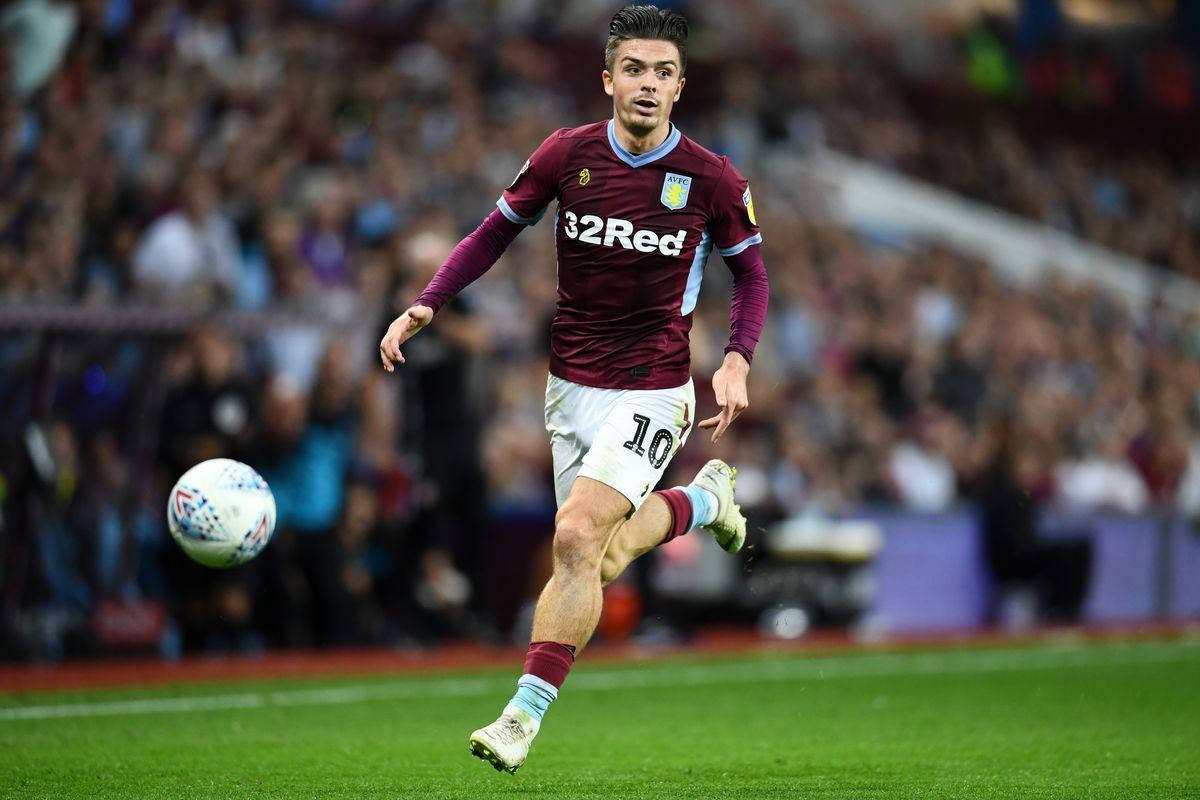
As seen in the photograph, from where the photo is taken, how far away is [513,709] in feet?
18.4

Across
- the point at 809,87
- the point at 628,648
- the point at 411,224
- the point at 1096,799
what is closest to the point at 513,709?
the point at 1096,799

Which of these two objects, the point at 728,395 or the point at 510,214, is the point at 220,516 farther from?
the point at 728,395

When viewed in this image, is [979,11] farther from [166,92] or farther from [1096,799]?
[1096,799]

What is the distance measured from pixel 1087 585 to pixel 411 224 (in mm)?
7281

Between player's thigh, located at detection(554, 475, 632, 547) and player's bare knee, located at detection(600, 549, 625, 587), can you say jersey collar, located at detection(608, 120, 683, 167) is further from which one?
player's bare knee, located at detection(600, 549, 625, 587)

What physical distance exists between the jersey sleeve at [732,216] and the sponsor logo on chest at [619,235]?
0.56 feet

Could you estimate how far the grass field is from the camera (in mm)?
6082

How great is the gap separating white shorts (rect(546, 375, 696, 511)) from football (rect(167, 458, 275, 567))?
4.49ft

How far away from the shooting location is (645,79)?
20.3 feet

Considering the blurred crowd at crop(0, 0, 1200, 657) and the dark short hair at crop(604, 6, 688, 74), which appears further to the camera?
the blurred crowd at crop(0, 0, 1200, 657)

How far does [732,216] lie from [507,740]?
2.21 metres

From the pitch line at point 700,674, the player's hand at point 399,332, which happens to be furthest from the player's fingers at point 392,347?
the pitch line at point 700,674

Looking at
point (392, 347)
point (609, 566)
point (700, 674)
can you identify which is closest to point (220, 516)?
point (392, 347)

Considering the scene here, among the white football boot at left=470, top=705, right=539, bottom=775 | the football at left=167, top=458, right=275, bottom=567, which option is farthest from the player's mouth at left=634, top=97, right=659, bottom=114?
the football at left=167, top=458, right=275, bottom=567
